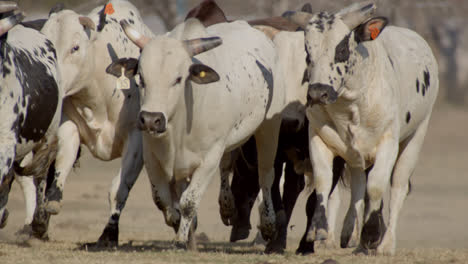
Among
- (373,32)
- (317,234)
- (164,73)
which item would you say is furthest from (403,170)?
(164,73)

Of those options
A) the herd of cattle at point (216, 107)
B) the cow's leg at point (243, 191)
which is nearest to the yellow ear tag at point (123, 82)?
the herd of cattle at point (216, 107)

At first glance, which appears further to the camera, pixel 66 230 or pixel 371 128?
pixel 66 230

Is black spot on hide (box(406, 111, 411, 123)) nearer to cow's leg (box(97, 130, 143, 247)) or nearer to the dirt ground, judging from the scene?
the dirt ground

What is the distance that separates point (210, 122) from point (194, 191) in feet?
2.05

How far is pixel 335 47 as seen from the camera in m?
8.98

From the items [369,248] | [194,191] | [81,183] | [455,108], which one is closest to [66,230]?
[194,191]

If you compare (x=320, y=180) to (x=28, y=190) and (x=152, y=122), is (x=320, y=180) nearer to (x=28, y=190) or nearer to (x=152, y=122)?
(x=152, y=122)

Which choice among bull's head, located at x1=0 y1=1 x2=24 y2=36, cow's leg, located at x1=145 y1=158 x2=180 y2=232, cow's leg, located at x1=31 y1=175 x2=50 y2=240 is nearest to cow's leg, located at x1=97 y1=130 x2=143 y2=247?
cow's leg, located at x1=145 y1=158 x2=180 y2=232

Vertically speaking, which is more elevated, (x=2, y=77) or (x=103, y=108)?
(x=2, y=77)

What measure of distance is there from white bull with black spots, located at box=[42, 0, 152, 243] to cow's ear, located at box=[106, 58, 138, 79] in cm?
83

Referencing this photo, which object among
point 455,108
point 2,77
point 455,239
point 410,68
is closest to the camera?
point 2,77

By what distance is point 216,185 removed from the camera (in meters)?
19.2

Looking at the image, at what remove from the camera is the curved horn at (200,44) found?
9008mm

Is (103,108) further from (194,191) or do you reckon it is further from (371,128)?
(371,128)
